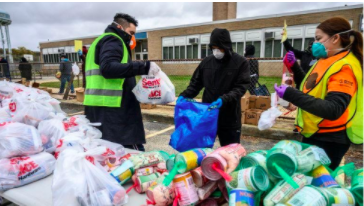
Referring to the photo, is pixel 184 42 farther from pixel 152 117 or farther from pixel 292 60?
pixel 292 60

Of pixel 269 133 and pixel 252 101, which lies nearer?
pixel 269 133

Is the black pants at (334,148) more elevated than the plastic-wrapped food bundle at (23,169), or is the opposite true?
the black pants at (334,148)

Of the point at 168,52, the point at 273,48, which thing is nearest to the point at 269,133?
the point at 273,48

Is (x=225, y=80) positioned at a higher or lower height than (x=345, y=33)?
lower

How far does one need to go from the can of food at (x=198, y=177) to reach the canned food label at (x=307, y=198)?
418 mm

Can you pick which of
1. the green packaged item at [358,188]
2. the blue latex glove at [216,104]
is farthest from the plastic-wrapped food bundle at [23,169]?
the green packaged item at [358,188]

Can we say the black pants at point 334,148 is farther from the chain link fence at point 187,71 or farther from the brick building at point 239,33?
the brick building at point 239,33

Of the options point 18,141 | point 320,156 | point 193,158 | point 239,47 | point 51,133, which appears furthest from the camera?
point 239,47

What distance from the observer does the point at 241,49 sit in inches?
775

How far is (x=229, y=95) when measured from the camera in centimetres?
223

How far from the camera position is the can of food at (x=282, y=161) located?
41.2 inches

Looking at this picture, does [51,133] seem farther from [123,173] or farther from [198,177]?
[198,177]

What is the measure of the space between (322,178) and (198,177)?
1.96ft

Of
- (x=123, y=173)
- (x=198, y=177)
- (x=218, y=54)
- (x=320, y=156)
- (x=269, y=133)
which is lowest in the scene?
(x=269, y=133)
